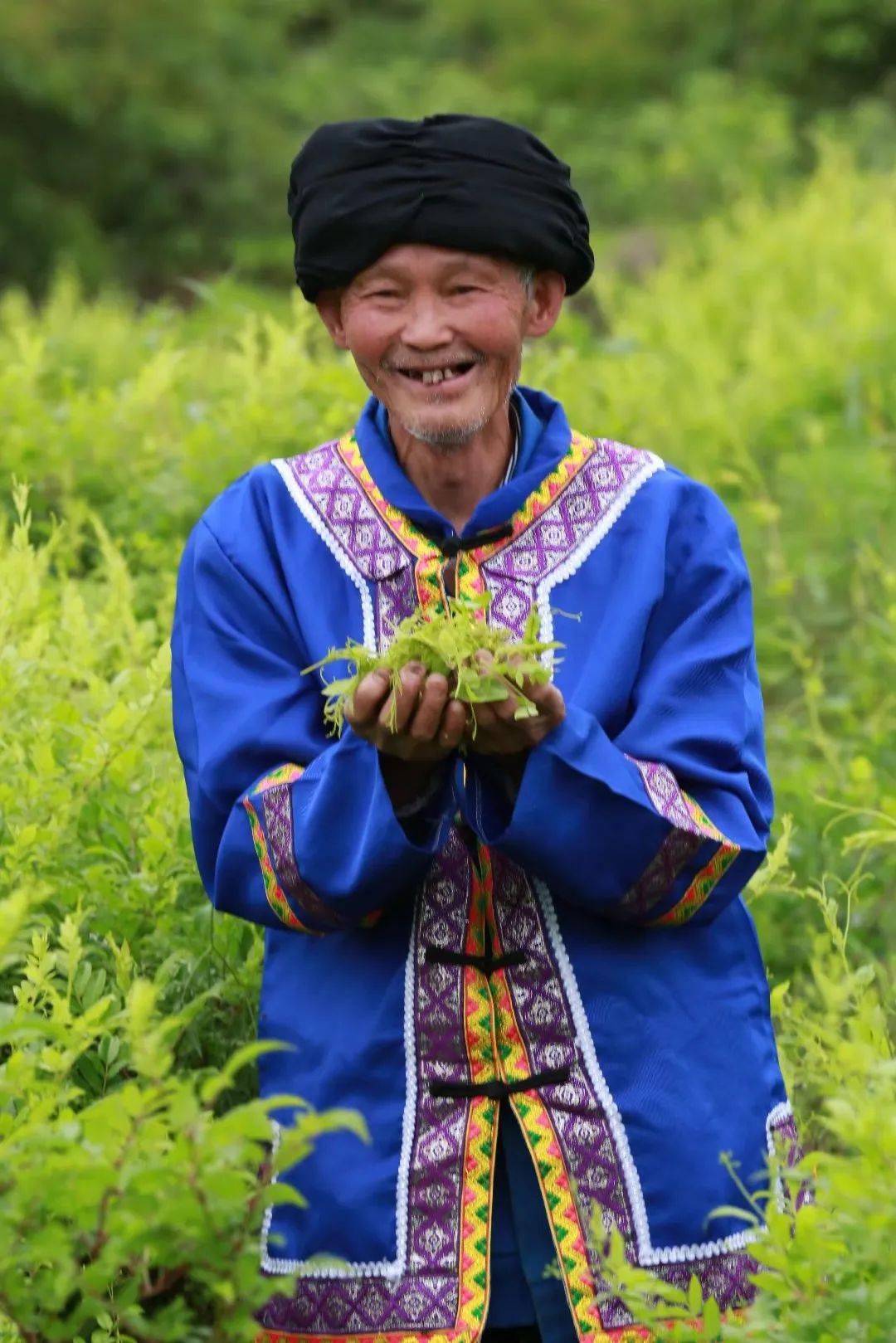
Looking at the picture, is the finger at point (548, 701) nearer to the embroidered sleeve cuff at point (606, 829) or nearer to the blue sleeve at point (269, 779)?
the embroidered sleeve cuff at point (606, 829)

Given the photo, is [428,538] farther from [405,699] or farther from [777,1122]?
[777,1122]

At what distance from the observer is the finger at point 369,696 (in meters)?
2.35

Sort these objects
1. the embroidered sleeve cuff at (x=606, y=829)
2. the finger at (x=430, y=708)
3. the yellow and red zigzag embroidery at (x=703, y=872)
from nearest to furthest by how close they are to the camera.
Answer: the finger at (x=430, y=708) < the embroidered sleeve cuff at (x=606, y=829) < the yellow and red zigzag embroidery at (x=703, y=872)

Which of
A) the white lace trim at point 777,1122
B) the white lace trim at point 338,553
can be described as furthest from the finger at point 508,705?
the white lace trim at point 777,1122

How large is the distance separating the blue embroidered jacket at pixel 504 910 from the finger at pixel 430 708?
0.34ft

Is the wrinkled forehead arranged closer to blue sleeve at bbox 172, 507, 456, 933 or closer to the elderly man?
the elderly man

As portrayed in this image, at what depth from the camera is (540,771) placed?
7.98 feet

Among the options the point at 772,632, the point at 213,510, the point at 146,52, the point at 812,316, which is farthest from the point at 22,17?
the point at 213,510

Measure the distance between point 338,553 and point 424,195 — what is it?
1.40 feet

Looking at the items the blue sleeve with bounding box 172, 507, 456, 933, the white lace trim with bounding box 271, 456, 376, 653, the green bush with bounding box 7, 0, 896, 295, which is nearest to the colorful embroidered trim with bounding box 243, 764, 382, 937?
the blue sleeve with bounding box 172, 507, 456, 933

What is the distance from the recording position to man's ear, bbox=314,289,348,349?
2803mm

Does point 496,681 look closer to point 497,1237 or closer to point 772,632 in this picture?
point 497,1237

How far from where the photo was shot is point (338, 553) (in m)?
2.76

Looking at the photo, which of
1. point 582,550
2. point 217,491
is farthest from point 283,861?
point 217,491
